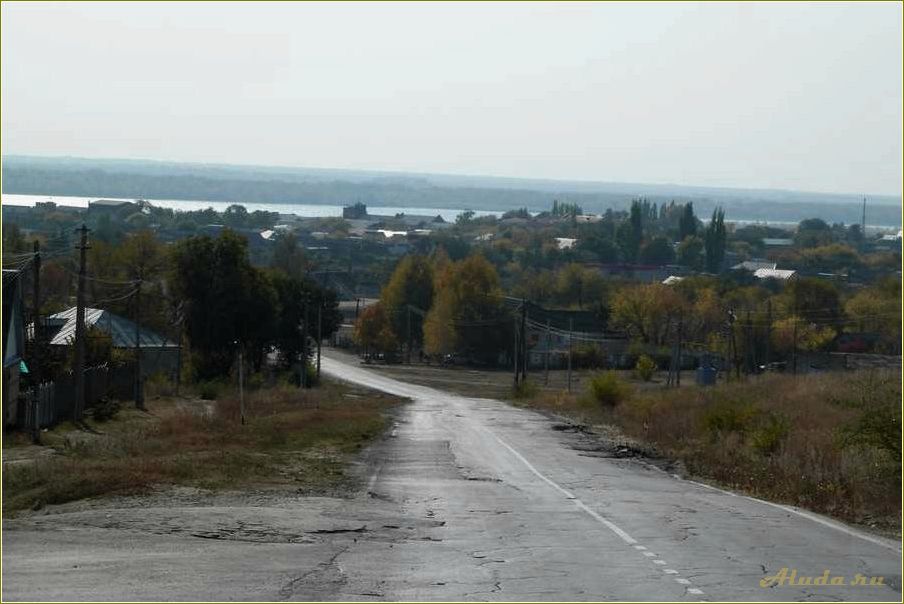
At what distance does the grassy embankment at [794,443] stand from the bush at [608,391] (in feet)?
8.68

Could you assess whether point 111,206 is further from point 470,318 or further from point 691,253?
point 691,253

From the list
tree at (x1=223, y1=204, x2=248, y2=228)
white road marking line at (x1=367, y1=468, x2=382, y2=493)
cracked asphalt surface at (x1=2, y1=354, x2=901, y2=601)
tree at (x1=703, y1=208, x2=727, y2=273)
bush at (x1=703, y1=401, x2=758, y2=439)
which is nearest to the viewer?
cracked asphalt surface at (x1=2, y1=354, x2=901, y2=601)

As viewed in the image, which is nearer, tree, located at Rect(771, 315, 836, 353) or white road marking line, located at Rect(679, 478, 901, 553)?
white road marking line, located at Rect(679, 478, 901, 553)

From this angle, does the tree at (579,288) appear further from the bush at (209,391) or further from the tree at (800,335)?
the bush at (209,391)

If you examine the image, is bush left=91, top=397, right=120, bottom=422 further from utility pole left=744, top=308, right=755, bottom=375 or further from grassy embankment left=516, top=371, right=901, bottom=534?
utility pole left=744, top=308, right=755, bottom=375

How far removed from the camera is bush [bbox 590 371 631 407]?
56.2 m

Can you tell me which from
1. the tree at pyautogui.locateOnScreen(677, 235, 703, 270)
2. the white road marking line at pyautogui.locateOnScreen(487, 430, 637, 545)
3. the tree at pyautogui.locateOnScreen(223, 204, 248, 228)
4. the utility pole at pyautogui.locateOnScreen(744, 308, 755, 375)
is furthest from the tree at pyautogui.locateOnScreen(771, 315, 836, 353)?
Result: the tree at pyautogui.locateOnScreen(677, 235, 703, 270)

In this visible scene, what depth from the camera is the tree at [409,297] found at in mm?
110812

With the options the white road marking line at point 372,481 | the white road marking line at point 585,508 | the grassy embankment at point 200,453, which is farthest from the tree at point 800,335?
the white road marking line at point 372,481

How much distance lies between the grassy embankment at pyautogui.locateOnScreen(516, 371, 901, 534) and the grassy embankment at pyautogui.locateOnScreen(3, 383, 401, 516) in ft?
25.4

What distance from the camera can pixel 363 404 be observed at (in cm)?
5675

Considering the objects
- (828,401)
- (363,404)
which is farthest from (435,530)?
(363,404)

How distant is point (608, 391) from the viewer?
184ft


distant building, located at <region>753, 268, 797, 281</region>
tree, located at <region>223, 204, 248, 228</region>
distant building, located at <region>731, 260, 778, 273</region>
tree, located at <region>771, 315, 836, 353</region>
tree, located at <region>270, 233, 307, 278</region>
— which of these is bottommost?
tree, located at <region>771, 315, 836, 353</region>
